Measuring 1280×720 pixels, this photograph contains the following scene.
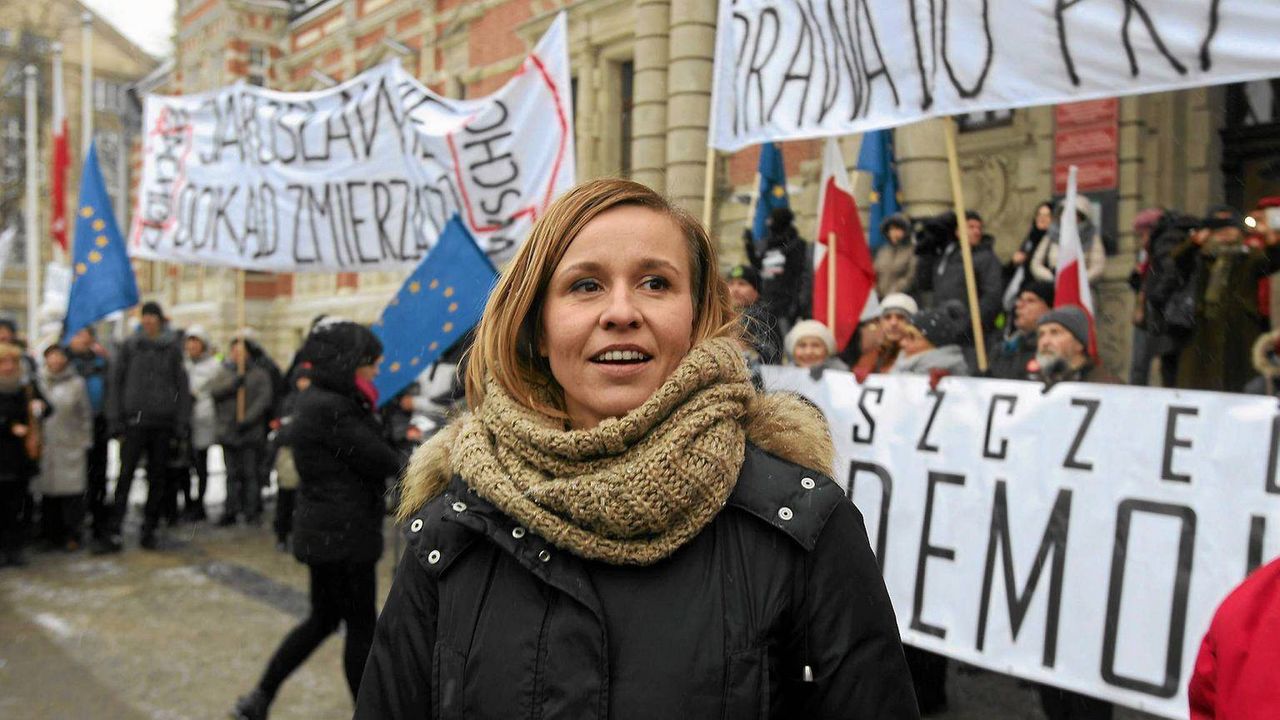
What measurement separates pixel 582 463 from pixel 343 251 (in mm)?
6748

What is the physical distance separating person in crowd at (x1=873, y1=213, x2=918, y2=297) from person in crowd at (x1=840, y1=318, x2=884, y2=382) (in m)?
0.95

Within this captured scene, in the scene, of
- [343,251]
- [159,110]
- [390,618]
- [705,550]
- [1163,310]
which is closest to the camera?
[705,550]

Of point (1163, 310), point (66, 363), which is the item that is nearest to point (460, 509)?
point (1163, 310)

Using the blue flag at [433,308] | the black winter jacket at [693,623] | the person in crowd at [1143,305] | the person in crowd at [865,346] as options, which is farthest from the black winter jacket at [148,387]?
the black winter jacket at [693,623]

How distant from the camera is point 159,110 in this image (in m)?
9.34

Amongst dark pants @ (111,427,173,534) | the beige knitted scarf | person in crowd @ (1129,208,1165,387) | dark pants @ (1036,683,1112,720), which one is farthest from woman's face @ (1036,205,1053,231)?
dark pants @ (111,427,173,534)

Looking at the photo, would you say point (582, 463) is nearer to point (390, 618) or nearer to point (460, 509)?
point (460, 509)

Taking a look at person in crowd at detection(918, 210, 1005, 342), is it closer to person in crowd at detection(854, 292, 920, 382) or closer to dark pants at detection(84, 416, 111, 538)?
person in crowd at detection(854, 292, 920, 382)

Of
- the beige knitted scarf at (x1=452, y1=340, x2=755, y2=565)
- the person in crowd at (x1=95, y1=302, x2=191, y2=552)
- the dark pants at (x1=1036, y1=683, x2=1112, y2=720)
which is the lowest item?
the dark pants at (x1=1036, y1=683, x2=1112, y2=720)

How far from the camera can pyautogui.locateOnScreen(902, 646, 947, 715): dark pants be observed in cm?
414

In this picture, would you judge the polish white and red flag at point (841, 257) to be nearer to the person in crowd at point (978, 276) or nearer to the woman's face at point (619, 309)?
the person in crowd at point (978, 276)

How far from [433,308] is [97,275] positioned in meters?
4.52

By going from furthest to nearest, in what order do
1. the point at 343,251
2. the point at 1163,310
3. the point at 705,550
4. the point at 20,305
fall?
the point at 20,305, the point at 343,251, the point at 1163,310, the point at 705,550

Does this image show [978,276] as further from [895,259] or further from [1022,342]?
[1022,342]
